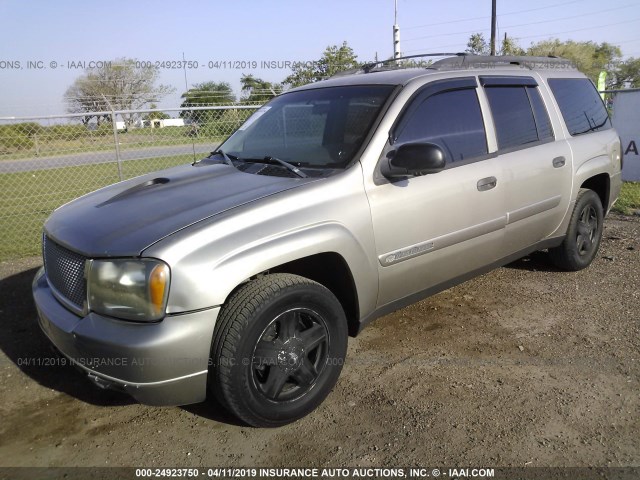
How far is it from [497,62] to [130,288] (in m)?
3.49

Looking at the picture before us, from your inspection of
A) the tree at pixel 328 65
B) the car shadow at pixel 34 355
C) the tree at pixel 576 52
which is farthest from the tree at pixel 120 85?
the tree at pixel 576 52

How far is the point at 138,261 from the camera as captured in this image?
7.91 feet

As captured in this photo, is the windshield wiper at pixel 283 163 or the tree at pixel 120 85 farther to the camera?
the tree at pixel 120 85

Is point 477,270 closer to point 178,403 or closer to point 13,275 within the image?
point 178,403

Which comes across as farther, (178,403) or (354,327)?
(354,327)

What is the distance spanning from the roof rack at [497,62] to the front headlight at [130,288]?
101 inches

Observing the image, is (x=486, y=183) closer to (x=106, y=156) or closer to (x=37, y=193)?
(x=106, y=156)

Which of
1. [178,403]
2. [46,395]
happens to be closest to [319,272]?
[178,403]

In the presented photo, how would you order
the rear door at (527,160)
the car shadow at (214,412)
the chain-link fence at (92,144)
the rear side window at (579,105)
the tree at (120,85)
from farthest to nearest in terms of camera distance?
the tree at (120,85)
the chain-link fence at (92,144)
the rear side window at (579,105)
the rear door at (527,160)
the car shadow at (214,412)

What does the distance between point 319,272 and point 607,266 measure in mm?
3636

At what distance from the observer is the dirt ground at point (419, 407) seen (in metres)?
Answer: 2.62

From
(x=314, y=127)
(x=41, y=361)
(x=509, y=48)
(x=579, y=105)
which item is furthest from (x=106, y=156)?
(x=509, y=48)

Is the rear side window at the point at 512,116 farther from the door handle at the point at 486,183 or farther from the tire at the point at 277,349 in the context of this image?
the tire at the point at 277,349

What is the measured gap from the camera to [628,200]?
8227 millimetres
